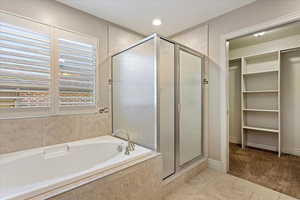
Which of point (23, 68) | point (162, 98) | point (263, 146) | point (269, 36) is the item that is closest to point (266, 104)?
point (263, 146)

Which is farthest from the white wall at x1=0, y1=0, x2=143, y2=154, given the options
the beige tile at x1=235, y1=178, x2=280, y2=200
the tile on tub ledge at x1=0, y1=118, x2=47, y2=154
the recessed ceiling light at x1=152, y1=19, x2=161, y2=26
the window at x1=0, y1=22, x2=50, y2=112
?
the beige tile at x1=235, y1=178, x2=280, y2=200

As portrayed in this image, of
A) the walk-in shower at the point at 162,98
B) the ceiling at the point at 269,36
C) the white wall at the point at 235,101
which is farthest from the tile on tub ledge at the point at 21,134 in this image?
the white wall at the point at 235,101

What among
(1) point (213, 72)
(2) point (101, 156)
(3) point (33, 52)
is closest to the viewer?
(3) point (33, 52)

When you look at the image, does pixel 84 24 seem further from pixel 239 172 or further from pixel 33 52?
pixel 239 172

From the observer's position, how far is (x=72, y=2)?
1.89m

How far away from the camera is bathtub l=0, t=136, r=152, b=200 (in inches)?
39.1

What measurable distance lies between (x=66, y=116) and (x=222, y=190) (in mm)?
2251

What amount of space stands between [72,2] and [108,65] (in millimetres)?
937

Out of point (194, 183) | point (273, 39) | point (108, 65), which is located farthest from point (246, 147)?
point (108, 65)

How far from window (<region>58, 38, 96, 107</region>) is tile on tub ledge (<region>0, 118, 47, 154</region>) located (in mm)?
371

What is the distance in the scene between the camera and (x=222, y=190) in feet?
5.77

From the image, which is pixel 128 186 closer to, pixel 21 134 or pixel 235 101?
pixel 21 134

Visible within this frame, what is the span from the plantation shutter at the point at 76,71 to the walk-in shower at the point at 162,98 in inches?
14.0

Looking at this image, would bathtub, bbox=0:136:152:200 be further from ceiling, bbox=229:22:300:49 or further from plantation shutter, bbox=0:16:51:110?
A: ceiling, bbox=229:22:300:49
